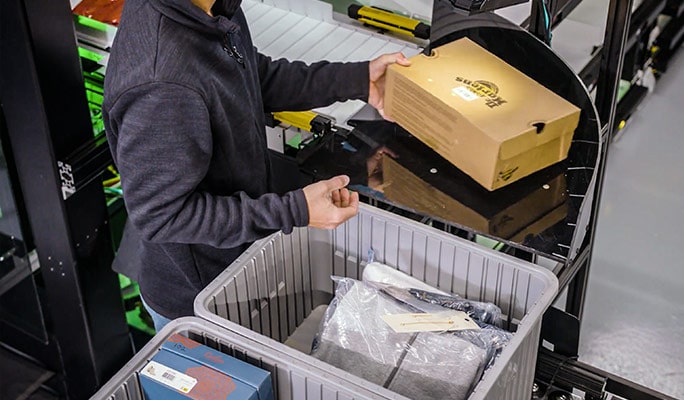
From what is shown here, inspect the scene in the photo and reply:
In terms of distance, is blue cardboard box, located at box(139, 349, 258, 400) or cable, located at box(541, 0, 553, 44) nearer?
blue cardboard box, located at box(139, 349, 258, 400)

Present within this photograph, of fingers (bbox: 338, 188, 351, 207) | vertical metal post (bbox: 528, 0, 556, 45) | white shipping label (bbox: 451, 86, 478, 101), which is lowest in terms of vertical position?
fingers (bbox: 338, 188, 351, 207)

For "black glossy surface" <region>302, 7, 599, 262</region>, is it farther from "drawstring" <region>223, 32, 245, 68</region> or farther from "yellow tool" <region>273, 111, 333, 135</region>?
"drawstring" <region>223, 32, 245, 68</region>

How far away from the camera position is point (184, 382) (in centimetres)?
176

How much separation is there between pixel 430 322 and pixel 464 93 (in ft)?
1.83

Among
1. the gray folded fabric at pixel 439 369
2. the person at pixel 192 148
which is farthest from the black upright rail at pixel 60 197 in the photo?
the gray folded fabric at pixel 439 369

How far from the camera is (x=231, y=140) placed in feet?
6.29

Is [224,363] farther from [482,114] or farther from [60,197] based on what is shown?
[60,197]

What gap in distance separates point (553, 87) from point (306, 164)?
2.11 ft

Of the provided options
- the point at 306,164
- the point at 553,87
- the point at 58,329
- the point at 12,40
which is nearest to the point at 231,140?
the point at 306,164

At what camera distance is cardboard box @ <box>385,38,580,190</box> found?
207 cm

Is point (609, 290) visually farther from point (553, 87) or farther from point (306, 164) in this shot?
point (306, 164)

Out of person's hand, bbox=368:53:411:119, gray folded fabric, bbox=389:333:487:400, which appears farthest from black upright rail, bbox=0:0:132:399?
gray folded fabric, bbox=389:333:487:400

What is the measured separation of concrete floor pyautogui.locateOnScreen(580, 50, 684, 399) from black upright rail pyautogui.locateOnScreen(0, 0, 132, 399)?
170 cm

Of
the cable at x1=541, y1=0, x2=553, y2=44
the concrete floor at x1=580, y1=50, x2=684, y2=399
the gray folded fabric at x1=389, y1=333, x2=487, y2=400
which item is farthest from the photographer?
the concrete floor at x1=580, y1=50, x2=684, y2=399
